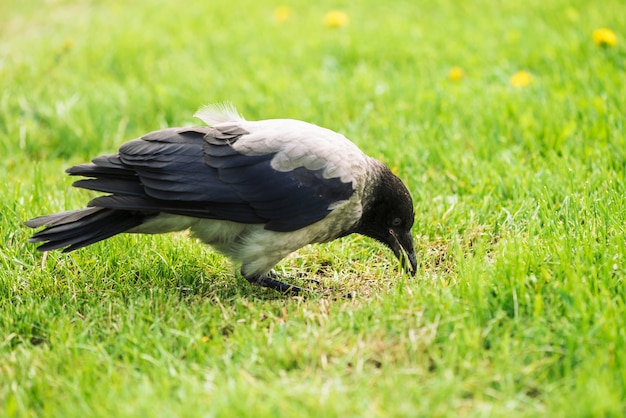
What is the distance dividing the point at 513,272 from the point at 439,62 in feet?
12.0

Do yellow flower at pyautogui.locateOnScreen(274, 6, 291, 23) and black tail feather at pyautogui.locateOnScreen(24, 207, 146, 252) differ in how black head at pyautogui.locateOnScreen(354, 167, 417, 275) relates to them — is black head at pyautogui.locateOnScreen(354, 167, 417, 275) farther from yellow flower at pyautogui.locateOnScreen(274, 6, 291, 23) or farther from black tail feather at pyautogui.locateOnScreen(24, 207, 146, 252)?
yellow flower at pyautogui.locateOnScreen(274, 6, 291, 23)

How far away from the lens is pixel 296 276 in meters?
4.23

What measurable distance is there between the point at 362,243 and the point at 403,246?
1.39 ft

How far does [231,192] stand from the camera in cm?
371

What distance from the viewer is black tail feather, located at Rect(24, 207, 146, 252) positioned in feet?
12.2

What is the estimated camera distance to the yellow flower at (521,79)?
19.5 ft

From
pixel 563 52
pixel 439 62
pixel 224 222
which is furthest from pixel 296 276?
pixel 563 52

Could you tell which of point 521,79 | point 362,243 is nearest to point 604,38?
point 521,79

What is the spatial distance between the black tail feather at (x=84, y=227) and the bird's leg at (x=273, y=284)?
0.67 metres

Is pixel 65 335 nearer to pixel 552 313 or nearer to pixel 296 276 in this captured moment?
pixel 296 276

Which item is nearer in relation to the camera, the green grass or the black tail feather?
the green grass

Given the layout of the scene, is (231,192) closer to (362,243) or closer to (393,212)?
(393,212)

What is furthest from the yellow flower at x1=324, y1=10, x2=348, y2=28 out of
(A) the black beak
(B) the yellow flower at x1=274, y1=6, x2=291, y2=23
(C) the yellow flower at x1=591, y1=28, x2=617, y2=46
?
(A) the black beak

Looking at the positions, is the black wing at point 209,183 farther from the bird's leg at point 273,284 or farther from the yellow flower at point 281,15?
the yellow flower at point 281,15
